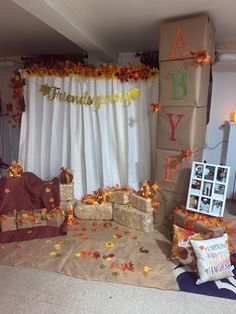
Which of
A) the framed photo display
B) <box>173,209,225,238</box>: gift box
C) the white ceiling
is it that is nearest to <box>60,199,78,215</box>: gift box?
<box>173,209,225,238</box>: gift box

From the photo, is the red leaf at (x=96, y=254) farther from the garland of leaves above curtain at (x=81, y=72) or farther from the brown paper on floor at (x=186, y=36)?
the brown paper on floor at (x=186, y=36)

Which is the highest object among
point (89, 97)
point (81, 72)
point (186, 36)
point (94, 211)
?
point (186, 36)

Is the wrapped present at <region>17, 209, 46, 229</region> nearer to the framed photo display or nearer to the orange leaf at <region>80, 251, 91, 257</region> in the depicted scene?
the orange leaf at <region>80, 251, 91, 257</region>

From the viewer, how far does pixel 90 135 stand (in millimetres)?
2998

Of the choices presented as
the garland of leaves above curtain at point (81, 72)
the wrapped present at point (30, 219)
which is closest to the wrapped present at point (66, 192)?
the wrapped present at point (30, 219)

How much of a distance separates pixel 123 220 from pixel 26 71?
2152 mm

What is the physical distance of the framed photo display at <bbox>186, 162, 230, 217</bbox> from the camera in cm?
229

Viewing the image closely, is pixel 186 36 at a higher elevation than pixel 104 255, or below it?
higher

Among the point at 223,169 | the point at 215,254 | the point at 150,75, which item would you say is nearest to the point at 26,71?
the point at 150,75

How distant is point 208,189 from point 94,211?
4.46ft

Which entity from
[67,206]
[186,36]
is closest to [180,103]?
[186,36]

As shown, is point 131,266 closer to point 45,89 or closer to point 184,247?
point 184,247

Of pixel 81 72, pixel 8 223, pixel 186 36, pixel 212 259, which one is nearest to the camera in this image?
pixel 212 259

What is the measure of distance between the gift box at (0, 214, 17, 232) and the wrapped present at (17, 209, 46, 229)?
2.0 inches
